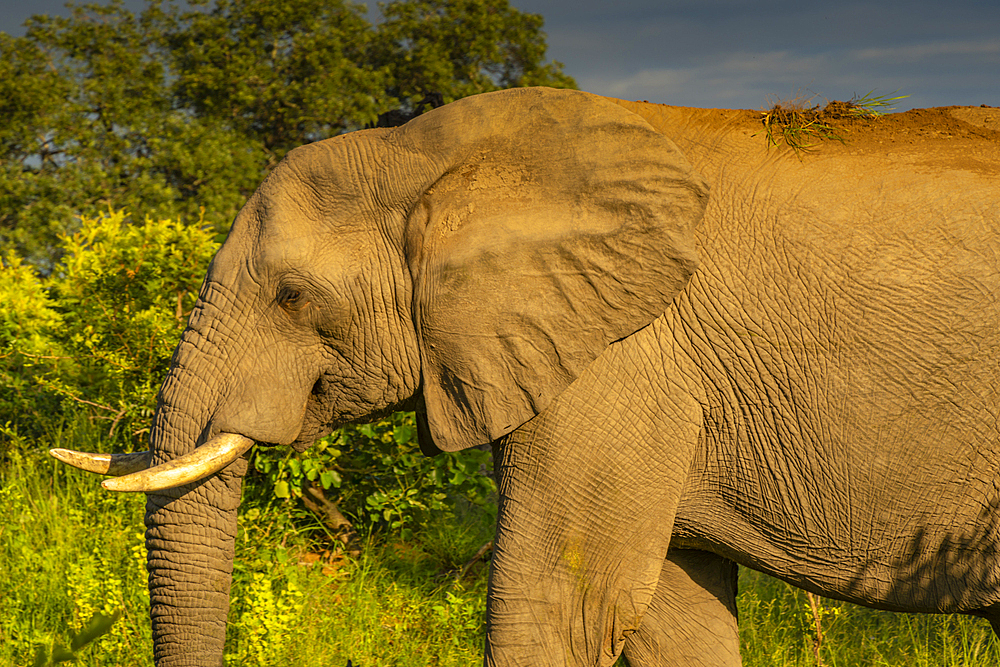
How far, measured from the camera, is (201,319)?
3.05 m

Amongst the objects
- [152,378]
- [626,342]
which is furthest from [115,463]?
[152,378]

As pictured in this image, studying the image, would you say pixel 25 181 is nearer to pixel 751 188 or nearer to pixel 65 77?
pixel 65 77

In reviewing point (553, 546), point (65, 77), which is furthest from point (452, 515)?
point (65, 77)

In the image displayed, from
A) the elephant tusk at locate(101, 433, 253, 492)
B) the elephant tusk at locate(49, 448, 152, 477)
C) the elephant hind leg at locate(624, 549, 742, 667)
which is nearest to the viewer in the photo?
the elephant tusk at locate(101, 433, 253, 492)

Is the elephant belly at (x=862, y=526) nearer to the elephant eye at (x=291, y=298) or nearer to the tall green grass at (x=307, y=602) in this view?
the elephant eye at (x=291, y=298)

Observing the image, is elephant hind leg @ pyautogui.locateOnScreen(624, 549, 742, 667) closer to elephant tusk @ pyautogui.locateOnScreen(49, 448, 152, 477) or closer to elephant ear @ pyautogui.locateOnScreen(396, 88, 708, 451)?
elephant ear @ pyautogui.locateOnScreen(396, 88, 708, 451)

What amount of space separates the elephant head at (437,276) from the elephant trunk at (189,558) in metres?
0.20

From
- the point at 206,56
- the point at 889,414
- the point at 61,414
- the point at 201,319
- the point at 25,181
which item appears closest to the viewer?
the point at 889,414

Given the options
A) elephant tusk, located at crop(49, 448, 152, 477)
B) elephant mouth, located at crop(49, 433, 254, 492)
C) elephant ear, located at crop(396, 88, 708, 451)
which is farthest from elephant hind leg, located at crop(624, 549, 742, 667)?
elephant tusk, located at crop(49, 448, 152, 477)

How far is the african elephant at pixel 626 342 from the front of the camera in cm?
286

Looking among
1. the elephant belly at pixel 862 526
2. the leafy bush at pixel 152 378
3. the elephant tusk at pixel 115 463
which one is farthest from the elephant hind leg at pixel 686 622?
the leafy bush at pixel 152 378

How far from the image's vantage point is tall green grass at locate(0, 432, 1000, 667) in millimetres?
4359

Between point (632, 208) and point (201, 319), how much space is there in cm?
149

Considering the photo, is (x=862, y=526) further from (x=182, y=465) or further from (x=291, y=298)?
(x=182, y=465)
